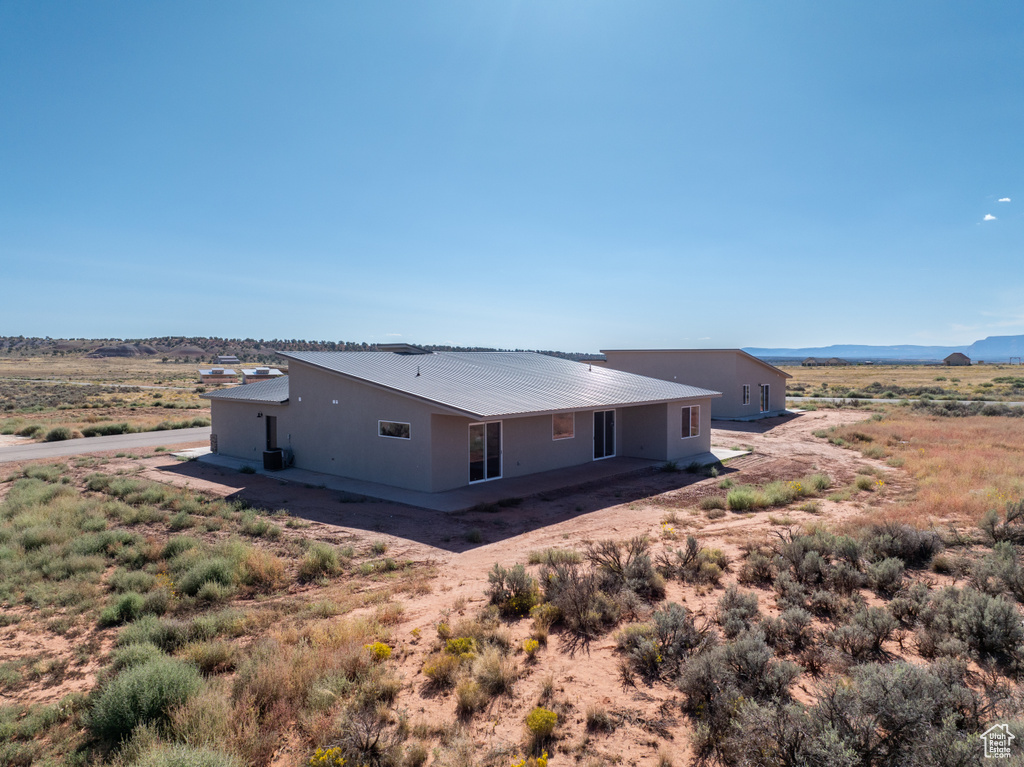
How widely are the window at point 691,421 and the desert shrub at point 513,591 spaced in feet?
52.4

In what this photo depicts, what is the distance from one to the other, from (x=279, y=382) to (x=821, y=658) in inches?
884

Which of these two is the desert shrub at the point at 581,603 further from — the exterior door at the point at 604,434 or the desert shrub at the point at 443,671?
the exterior door at the point at 604,434

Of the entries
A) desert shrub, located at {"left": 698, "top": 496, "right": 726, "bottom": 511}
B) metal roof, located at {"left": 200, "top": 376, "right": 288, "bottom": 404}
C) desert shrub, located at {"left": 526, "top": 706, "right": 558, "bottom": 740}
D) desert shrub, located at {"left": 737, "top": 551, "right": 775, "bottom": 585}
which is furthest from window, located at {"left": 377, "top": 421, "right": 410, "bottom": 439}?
desert shrub, located at {"left": 526, "top": 706, "right": 558, "bottom": 740}

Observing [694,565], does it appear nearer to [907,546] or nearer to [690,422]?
[907,546]

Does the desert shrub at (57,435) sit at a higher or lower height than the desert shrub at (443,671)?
lower

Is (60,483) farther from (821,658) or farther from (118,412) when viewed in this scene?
(118,412)

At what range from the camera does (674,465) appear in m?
20.2

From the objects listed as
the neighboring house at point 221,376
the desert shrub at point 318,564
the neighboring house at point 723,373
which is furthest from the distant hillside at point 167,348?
the desert shrub at point 318,564

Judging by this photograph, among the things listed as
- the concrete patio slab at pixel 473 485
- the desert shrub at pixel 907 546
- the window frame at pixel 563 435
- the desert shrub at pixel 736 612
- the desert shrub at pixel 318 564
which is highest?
the window frame at pixel 563 435

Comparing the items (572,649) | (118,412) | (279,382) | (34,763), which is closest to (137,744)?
(34,763)

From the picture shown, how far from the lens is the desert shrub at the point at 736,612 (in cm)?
639

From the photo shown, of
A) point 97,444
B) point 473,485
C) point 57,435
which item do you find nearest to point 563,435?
point 473,485

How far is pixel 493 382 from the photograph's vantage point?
65.7 ft

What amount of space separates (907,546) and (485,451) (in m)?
11.4
